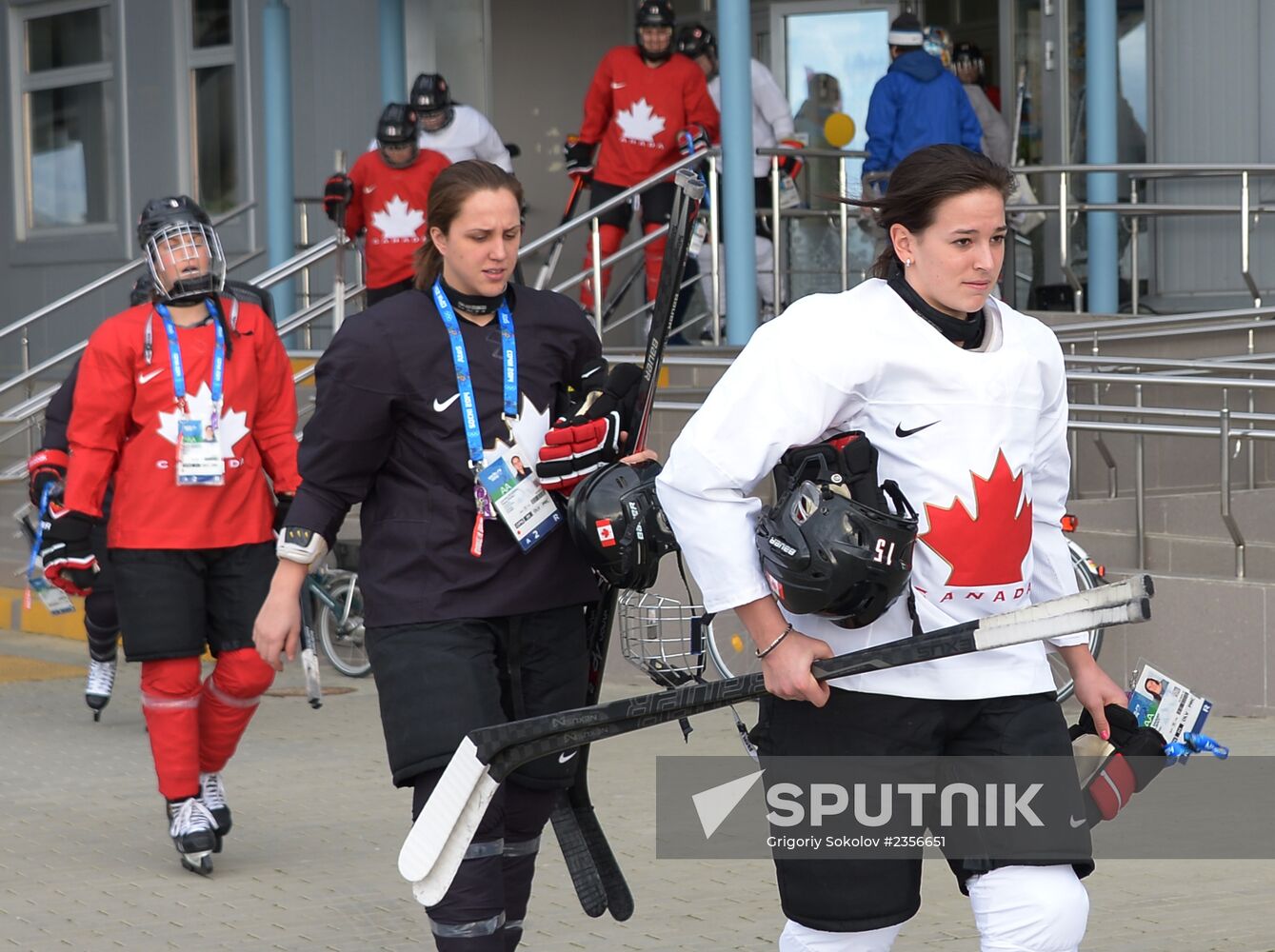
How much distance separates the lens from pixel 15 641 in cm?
1222

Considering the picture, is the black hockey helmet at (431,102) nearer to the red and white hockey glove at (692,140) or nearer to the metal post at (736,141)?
the red and white hockey glove at (692,140)

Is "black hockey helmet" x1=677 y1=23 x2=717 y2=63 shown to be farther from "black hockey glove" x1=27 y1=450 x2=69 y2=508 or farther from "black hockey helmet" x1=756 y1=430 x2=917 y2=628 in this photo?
"black hockey helmet" x1=756 y1=430 x2=917 y2=628

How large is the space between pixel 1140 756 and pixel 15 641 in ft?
31.0

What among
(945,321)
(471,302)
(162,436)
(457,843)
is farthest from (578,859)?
(162,436)

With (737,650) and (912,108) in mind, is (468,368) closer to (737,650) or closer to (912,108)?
(737,650)

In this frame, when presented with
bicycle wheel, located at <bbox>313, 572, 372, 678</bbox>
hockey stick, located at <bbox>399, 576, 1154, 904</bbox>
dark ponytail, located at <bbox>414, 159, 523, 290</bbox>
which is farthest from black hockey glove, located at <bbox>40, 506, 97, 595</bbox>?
bicycle wheel, located at <bbox>313, 572, 372, 678</bbox>

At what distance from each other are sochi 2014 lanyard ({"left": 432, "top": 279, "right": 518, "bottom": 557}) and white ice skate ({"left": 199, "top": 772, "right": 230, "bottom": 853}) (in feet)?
7.60

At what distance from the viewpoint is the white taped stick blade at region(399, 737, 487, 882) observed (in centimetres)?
413

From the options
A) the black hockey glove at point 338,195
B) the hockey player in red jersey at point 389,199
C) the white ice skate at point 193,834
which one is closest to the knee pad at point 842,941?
the white ice skate at point 193,834

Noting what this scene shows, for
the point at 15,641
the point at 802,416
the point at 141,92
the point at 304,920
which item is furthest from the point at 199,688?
the point at 141,92

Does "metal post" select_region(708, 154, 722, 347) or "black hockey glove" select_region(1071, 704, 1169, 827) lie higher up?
"metal post" select_region(708, 154, 722, 347)

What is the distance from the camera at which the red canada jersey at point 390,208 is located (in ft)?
39.8

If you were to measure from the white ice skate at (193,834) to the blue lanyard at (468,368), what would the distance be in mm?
2306

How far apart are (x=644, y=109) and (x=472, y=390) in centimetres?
777
